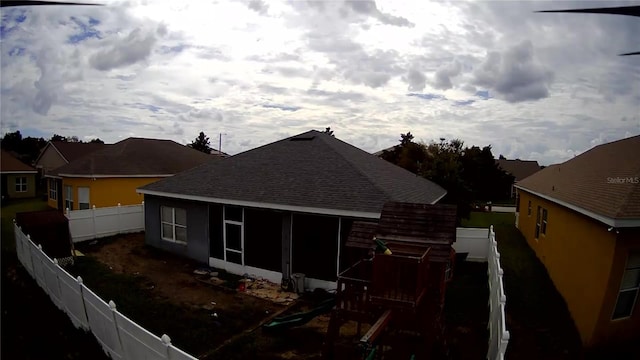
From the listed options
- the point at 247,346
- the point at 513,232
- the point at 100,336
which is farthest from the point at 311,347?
the point at 513,232

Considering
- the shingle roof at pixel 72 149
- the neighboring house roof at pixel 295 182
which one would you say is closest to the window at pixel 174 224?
the neighboring house roof at pixel 295 182

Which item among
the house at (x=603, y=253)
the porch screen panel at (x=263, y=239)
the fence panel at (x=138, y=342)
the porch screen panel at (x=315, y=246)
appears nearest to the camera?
the fence panel at (x=138, y=342)

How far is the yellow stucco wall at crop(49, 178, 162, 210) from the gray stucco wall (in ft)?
25.6

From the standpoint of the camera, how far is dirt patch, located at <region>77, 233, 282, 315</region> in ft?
36.1

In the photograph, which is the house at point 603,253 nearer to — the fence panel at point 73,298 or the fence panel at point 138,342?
the fence panel at point 138,342

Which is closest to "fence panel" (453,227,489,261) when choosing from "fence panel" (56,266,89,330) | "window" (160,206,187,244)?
"window" (160,206,187,244)

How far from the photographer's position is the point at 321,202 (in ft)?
38.4

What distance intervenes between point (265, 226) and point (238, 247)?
1.49 meters

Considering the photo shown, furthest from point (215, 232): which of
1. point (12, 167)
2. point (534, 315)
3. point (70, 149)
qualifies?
point (12, 167)

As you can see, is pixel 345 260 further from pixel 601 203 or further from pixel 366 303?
pixel 601 203

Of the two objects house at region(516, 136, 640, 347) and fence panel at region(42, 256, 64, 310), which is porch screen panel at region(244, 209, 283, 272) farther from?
house at region(516, 136, 640, 347)

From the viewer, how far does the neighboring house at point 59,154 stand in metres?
33.8

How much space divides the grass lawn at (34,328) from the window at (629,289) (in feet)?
36.5

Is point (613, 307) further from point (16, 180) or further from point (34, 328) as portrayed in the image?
point (16, 180)
